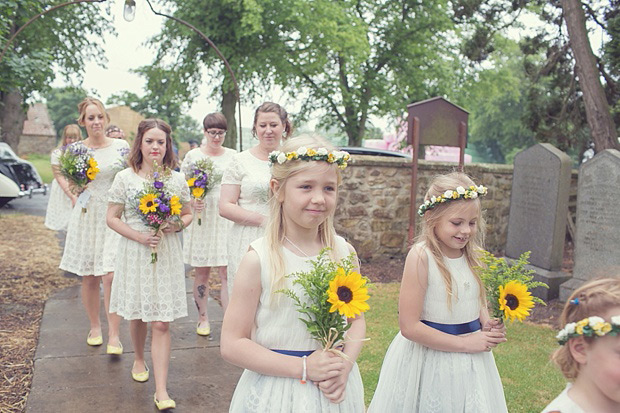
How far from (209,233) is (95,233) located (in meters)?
1.17

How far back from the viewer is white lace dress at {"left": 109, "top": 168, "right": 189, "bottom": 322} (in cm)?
450

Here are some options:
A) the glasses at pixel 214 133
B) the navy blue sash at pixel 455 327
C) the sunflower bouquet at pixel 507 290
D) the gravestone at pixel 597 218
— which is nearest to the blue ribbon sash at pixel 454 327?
the navy blue sash at pixel 455 327

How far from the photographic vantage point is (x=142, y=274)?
4.57 m

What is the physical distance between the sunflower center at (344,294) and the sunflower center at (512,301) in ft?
3.21

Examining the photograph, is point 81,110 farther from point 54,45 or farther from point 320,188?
point 54,45

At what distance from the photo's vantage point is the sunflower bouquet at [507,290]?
108 inches

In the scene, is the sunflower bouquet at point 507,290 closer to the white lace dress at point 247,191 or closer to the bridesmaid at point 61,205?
the white lace dress at point 247,191

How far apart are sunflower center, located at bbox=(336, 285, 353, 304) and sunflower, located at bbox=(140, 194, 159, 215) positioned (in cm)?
257

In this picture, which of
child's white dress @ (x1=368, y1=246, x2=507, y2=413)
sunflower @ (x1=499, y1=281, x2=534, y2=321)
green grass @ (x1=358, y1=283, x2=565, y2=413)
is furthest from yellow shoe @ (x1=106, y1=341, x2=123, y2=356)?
sunflower @ (x1=499, y1=281, x2=534, y2=321)

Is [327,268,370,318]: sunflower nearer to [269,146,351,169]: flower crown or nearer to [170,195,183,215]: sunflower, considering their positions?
[269,146,351,169]: flower crown

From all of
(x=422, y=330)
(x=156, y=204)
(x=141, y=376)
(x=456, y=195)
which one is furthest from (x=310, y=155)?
(x=141, y=376)

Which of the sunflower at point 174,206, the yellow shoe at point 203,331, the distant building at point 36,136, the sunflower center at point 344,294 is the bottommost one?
the yellow shoe at point 203,331

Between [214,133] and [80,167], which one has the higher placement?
[214,133]

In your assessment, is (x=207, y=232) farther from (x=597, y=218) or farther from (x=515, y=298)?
(x=597, y=218)
